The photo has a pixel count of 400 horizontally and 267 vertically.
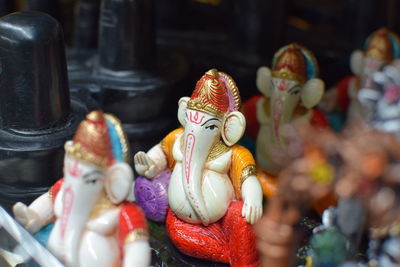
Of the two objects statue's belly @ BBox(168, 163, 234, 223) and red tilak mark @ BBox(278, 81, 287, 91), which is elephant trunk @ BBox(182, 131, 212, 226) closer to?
statue's belly @ BBox(168, 163, 234, 223)

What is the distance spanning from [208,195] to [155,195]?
5.7 inches

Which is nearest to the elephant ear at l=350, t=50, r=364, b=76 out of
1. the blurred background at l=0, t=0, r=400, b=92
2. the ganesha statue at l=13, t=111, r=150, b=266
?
the blurred background at l=0, t=0, r=400, b=92

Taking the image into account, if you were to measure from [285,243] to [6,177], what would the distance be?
608 millimetres

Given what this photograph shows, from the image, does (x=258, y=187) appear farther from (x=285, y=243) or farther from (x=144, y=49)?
(x=144, y=49)

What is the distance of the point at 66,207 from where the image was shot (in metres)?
1.09

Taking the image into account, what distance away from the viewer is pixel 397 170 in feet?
3.02

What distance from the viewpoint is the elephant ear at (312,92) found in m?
1.43

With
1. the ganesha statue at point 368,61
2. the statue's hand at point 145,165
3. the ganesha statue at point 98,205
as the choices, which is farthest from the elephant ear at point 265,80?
the ganesha statue at point 98,205

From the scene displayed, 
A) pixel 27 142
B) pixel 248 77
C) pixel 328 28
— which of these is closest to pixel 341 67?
pixel 248 77

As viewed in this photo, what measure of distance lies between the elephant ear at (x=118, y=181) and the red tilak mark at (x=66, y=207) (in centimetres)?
5

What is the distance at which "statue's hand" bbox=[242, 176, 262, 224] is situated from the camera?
3.99ft

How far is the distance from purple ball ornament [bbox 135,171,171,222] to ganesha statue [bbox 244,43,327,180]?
23 cm

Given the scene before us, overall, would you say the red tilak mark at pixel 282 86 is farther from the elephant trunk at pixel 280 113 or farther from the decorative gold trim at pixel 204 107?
the decorative gold trim at pixel 204 107

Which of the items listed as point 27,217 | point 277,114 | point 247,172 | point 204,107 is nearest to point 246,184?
point 247,172
